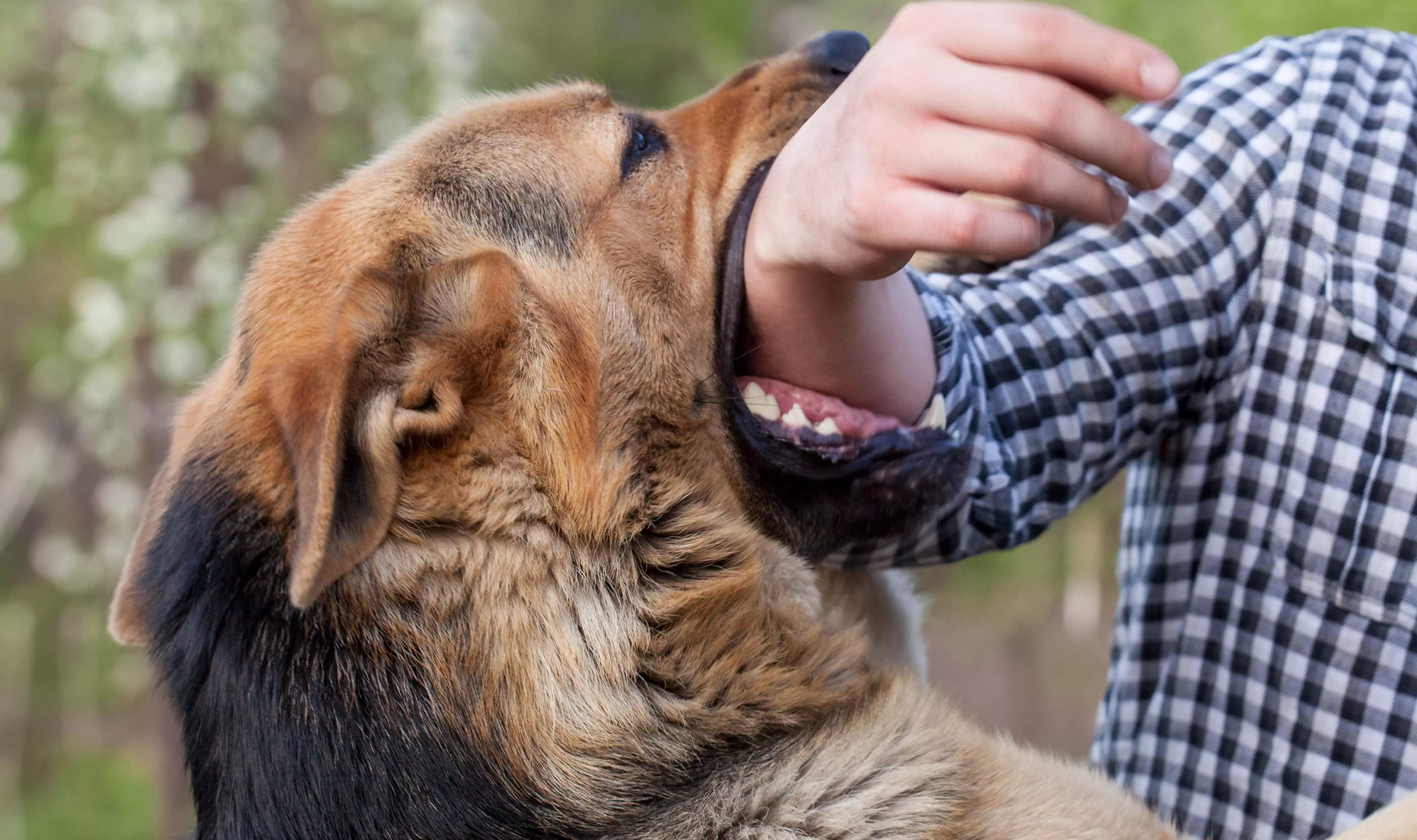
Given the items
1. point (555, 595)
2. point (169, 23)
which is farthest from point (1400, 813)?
point (169, 23)

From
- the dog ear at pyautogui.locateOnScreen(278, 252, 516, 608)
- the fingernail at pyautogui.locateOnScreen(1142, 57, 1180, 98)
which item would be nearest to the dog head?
the dog ear at pyautogui.locateOnScreen(278, 252, 516, 608)

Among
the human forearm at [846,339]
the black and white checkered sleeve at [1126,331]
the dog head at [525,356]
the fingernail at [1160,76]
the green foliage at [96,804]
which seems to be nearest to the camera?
the fingernail at [1160,76]

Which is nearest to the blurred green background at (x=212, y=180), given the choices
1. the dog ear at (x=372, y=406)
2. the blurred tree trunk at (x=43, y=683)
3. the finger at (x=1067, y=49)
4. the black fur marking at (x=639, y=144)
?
the blurred tree trunk at (x=43, y=683)

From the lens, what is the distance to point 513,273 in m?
1.97

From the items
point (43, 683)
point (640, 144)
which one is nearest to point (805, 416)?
point (640, 144)

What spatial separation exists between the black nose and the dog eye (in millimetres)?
398

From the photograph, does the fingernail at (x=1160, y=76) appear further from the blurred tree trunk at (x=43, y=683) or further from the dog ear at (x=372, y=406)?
the blurred tree trunk at (x=43, y=683)

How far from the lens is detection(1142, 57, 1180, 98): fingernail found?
4.03 feet

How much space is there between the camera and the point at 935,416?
2.20 metres

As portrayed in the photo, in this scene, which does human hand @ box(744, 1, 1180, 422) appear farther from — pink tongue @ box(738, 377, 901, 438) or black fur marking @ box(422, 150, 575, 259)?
black fur marking @ box(422, 150, 575, 259)

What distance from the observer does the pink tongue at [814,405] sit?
2.12m

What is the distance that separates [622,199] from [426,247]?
0.42m

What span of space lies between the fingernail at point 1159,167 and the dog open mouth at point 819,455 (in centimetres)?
82

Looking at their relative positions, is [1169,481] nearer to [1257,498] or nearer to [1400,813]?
[1257,498]
